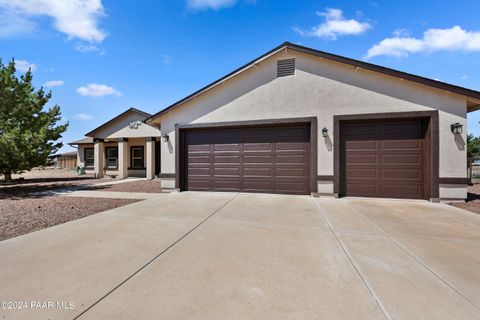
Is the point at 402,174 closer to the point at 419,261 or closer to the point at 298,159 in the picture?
the point at 298,159

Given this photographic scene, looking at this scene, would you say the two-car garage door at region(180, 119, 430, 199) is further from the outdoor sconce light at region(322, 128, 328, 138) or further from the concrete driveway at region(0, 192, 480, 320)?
the concrete driveway at region(0, 192, 480, 320)

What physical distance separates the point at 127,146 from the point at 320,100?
14.0m

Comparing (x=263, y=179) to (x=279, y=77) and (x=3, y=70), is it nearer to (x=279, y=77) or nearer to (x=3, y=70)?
(x=279, y=77)

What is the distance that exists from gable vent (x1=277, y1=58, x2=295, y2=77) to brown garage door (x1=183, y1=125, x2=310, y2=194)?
2093 mm

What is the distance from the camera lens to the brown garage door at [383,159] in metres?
7.55

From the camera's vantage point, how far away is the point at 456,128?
275 inches

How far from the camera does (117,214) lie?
558 centimetres

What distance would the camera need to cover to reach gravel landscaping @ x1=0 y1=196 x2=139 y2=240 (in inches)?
180

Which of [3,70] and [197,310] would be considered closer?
[197,310]

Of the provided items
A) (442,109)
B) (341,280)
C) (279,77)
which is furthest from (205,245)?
(442,109)

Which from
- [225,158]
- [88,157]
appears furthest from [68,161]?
[225,158]

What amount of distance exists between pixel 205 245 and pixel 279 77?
7.14m

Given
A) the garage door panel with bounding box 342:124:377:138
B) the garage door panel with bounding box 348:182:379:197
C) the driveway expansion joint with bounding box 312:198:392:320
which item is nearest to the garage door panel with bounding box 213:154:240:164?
the garage door panel with bounding box 342:124:377:138

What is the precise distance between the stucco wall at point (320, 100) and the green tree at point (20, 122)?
627cm
